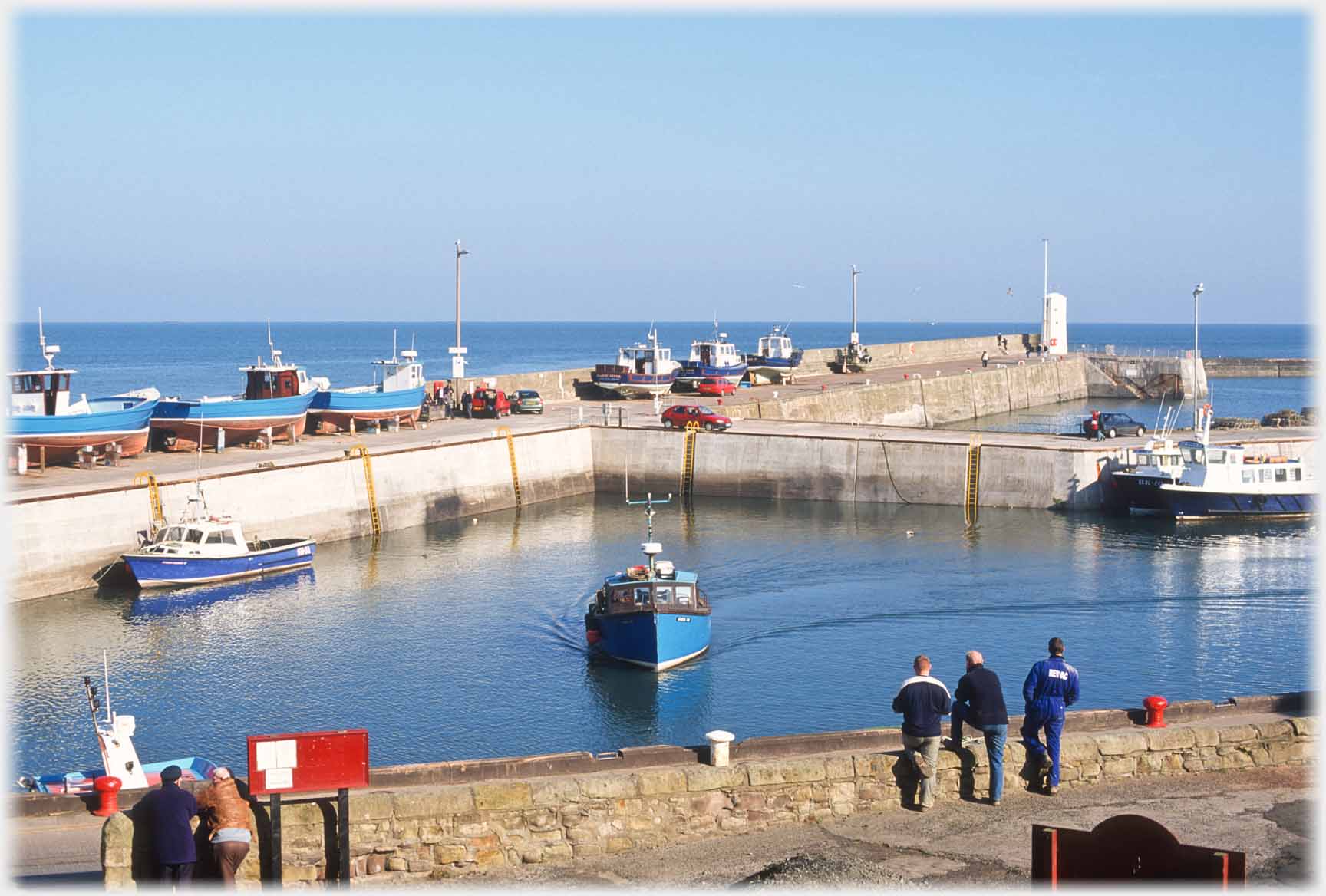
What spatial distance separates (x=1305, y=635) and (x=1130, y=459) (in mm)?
18624

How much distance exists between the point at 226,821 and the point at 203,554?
28.2 m

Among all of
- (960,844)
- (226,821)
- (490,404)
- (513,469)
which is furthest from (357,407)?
(960,844)

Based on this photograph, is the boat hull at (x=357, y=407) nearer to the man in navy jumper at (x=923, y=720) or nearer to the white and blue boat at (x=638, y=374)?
the white and blue boat at (x=638, y=374)

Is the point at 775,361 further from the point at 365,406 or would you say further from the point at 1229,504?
the point at 1229,504

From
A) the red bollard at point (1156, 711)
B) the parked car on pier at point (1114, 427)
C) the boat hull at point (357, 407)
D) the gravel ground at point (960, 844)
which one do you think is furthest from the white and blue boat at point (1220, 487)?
the gravel ground at point (960, 844)

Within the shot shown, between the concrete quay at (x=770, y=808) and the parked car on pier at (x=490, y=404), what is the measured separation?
154 feet

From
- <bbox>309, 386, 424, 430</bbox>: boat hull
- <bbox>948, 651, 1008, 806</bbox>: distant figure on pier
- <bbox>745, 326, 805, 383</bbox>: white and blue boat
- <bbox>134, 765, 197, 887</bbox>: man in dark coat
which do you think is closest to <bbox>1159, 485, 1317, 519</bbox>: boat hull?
<bbox>309, 386, 424, 430</bbox>: boat hull

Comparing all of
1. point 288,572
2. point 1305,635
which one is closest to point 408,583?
point 288,572

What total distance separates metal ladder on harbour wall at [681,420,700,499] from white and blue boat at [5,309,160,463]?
20685 millimetres

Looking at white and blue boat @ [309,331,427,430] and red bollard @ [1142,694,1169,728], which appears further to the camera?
white and blue boat @ [309,331,427,430]

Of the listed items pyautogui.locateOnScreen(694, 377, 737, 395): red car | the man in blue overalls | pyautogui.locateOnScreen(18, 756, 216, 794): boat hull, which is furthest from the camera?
pyautogui.locateOnScreen(694, 377, 737, 395): red car

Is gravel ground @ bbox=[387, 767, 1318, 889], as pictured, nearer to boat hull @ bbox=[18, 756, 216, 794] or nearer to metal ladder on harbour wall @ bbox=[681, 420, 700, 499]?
boat hull @ bbox=[18, 756, 216, 794]

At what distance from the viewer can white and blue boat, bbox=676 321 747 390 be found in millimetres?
72562

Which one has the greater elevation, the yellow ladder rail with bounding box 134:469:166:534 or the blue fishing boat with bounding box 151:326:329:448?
the blue fishing boat with bounding box 151:326:329:448
